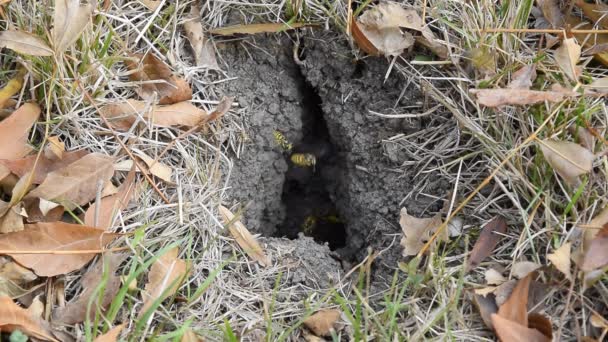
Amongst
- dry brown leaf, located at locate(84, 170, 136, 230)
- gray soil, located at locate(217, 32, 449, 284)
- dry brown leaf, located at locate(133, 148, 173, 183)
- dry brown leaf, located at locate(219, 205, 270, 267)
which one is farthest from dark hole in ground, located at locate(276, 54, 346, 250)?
dry brown leaf, located at locate(84, 170, 136, 230)

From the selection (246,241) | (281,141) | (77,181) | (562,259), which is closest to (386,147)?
(281,141)

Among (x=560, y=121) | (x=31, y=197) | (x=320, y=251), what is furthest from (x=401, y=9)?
(x=31, y=197)

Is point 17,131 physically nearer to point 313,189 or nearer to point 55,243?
point 55,243

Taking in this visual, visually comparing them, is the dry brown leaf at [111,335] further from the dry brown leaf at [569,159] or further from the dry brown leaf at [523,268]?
the dry brown leaf at [569,159]

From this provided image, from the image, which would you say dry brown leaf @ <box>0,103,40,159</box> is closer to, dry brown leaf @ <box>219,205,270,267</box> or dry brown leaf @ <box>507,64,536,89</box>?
dry brown leaf @ <box>219,205,270,267</box>

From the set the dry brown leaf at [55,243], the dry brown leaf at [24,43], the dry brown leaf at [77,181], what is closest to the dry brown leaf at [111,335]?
the dry brown leaf at [55,243]

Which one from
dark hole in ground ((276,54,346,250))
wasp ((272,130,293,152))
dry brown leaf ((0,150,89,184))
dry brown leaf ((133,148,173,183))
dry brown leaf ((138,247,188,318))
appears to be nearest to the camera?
dry brown leaf ((138,247,188,318))
